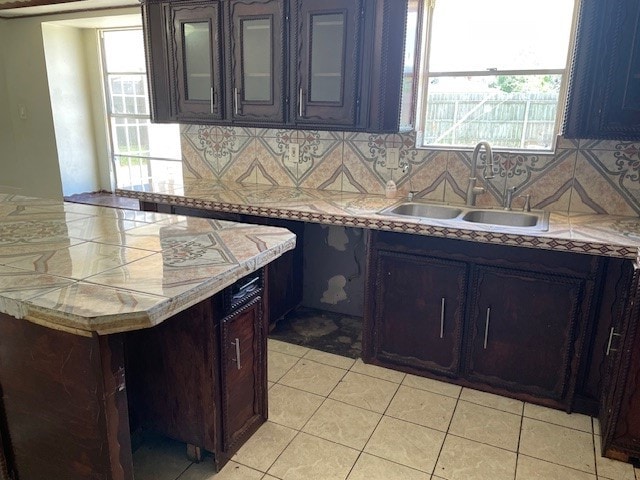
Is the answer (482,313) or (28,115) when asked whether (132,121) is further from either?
(482,313)

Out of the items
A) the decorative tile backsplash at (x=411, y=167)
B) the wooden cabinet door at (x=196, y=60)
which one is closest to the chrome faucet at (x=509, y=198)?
the decorative tile backsplash at (x=411, y=167)

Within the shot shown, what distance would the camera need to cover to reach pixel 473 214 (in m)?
2.64

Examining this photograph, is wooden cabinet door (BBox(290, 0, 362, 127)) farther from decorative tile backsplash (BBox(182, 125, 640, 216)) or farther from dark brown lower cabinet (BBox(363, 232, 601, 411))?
dark brown lower cabinet (BBox(363, 232, 601, 411))

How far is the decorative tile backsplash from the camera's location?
2.48m

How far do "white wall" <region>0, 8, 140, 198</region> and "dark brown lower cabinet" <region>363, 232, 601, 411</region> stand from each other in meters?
4.25

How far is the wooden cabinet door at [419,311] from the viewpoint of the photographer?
2375 millimetres

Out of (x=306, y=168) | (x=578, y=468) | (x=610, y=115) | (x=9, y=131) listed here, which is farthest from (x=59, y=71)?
(x=578, y=468)

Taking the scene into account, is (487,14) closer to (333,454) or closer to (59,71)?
(333,454)

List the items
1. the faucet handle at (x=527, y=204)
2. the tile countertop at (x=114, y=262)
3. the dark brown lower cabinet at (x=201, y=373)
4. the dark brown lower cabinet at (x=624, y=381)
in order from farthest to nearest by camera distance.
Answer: the faucet handle at (x=527, y=204) → the dark brown lower cabinet at (x=624, y=381) → the dark brown lower cabinet at (x=201, y=373) → the tile countertop at (x=114, y=262)

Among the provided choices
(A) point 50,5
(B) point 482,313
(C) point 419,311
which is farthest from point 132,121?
(B) point 482,313

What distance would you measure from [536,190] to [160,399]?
217cm

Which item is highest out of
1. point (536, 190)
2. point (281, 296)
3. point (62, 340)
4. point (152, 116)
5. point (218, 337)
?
point (152, 116)

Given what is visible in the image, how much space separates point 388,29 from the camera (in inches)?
96.0

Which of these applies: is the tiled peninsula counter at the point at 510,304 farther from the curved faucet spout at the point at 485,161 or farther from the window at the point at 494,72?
the window at the point at 494,72
